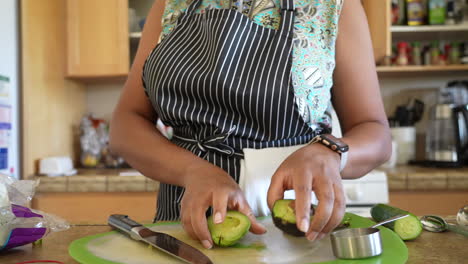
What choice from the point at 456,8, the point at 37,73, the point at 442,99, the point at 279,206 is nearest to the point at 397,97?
the point at 442,99

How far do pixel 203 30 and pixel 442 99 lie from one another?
1.91 m

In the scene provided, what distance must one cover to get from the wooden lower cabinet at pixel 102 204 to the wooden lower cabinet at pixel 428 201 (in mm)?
1044

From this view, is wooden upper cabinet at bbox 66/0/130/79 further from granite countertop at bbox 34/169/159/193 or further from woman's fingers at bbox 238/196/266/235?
woman's fingers at bbox 238/196/266/235

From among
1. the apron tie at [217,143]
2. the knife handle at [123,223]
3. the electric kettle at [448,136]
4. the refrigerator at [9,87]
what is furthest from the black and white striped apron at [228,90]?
the electric kettle at [448,136]

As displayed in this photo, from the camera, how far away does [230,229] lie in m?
0.55

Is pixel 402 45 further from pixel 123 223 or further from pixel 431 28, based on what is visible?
pixel 123 223

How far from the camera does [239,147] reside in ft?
2.68

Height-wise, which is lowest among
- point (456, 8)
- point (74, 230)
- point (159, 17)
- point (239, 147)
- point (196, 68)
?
point (74, 230)

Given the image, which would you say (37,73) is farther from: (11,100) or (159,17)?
(159,17)

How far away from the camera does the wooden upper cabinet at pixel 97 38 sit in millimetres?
2310

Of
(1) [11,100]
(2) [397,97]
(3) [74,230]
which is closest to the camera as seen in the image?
(3) [74,230]

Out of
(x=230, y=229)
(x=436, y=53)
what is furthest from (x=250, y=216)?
(x=436, y=53)

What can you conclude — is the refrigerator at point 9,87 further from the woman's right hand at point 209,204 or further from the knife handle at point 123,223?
the woman's right hand at point 209,204

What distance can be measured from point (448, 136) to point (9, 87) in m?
1.97
